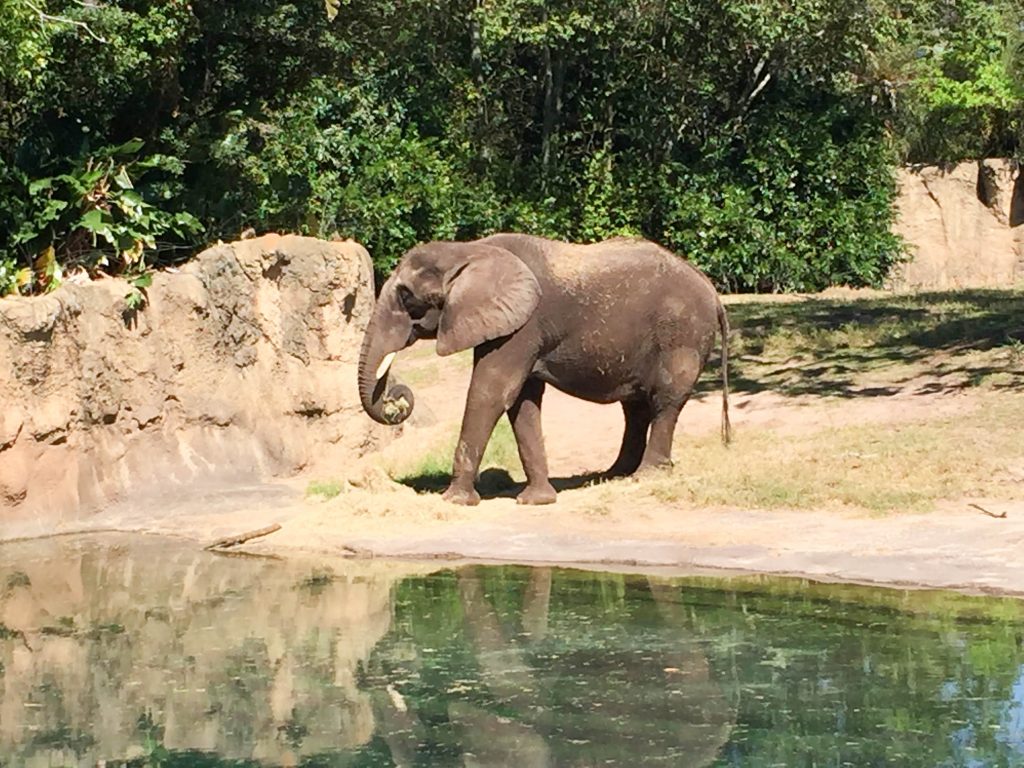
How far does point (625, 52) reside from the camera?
85.5 feet

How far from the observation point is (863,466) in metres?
13.9

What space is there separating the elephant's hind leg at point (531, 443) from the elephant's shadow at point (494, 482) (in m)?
0.56

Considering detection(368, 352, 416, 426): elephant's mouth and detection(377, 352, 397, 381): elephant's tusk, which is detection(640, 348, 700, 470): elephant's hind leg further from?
detection(377, 352, 397, 381): elephant's tusk

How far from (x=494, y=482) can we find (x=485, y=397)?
5.61 feet

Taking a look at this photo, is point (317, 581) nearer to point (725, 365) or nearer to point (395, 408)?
point (395, 408)

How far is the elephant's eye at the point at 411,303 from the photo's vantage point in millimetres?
13484

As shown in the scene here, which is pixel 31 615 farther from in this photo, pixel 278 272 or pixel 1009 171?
pixel 1009 171

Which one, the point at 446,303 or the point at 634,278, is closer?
the point at 446,303

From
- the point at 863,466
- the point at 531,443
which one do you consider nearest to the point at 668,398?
the point at 531,443

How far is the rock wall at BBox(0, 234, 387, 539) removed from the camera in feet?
44.0

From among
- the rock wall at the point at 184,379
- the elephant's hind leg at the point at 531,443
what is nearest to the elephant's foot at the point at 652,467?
the elephant's hind leg at the point at 531,443

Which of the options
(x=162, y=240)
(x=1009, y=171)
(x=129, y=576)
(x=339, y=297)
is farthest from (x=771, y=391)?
(x=1009, y=171)

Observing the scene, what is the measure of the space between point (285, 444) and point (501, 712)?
747 centimetres

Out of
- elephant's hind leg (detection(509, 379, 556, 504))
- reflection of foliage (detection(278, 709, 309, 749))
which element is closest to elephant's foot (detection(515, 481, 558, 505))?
Answer: elephant's hind leg (detection(509, 379, 556, 504))
